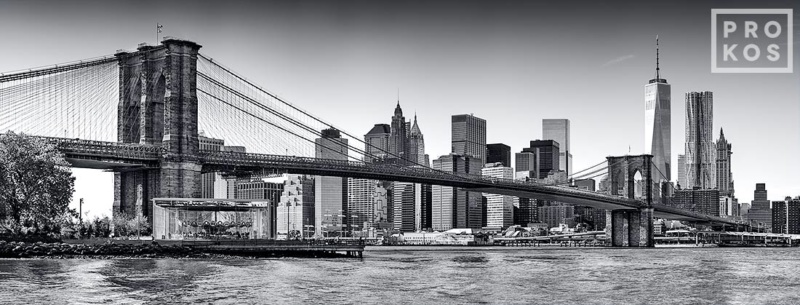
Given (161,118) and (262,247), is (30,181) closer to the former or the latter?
(262,247)

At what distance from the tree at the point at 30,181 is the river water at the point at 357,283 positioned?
905 cm

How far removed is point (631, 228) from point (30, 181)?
99.7 metres

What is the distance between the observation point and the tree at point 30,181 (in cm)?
6750

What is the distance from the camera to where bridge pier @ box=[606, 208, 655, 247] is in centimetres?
14200

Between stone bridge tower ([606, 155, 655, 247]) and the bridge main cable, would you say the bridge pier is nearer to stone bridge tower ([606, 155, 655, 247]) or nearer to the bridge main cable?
stone bridge tower ([606, 155, 655, 247])

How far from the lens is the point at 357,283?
162ft

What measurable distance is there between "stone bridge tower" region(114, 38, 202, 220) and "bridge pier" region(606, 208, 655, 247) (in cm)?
7842

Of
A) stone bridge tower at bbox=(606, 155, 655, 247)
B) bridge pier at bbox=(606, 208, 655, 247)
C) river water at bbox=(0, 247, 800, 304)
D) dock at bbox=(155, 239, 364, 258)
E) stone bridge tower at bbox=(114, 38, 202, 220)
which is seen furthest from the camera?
stone bridge tower at bbox=(606, 155, 655, 247)

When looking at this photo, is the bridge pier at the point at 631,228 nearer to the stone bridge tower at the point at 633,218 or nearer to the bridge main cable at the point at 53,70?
the stone bridge tower at the point at 633,218

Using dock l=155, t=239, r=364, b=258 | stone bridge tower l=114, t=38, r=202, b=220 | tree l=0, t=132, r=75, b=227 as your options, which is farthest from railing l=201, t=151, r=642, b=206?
→ tree l=0, t=132, r=75, b=227

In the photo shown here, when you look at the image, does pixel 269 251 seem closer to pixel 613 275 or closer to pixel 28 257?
pixel 28 257

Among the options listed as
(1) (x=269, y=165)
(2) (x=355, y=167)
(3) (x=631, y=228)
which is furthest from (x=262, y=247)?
(3) (x=631, y=228)

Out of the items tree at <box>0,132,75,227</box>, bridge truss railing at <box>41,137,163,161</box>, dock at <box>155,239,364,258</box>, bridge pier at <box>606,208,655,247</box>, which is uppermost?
bridge truss railing at <box>41,137,163,161</box>

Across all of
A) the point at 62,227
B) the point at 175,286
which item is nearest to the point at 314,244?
the point at 62,227
